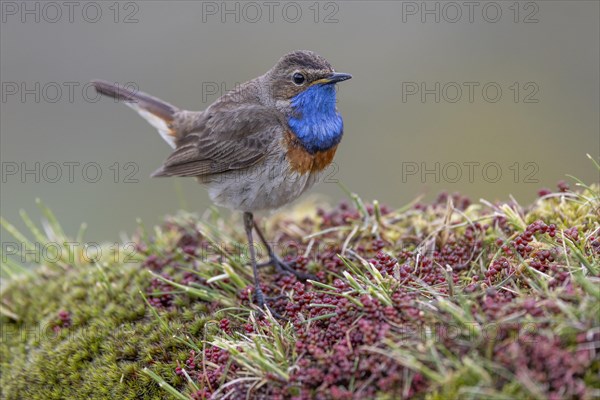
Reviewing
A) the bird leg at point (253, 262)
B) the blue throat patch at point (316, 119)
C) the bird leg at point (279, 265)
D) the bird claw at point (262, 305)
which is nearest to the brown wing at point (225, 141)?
the blue throat patch at point (316, 119)

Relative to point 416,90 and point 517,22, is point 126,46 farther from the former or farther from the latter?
point 517,22

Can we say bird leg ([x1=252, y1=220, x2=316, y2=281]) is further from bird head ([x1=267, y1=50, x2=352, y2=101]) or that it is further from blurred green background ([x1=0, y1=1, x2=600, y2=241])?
blurred green background ([x1=0, y1=1, x2=600, y2=241])

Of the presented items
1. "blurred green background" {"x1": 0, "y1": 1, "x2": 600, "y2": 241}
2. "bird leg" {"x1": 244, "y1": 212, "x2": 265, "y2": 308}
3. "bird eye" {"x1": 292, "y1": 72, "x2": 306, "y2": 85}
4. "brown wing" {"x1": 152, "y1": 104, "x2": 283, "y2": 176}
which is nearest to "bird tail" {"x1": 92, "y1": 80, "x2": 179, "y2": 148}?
"brown wing" {"x1": 152, "y1": 104, "x2": 283, "y2": 176}

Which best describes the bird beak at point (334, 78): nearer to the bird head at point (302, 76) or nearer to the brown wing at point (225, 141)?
the bird head at point (302, 76)

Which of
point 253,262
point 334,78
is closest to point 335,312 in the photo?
point 253,262

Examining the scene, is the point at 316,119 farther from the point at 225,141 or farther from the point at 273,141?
the point at 225,141

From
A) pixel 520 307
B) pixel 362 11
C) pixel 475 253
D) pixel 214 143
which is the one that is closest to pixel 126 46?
pixel 362 11

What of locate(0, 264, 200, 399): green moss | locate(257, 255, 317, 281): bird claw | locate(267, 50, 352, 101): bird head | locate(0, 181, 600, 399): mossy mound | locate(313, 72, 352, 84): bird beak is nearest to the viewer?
locate(0, 181, 600, 399): mossy mound
